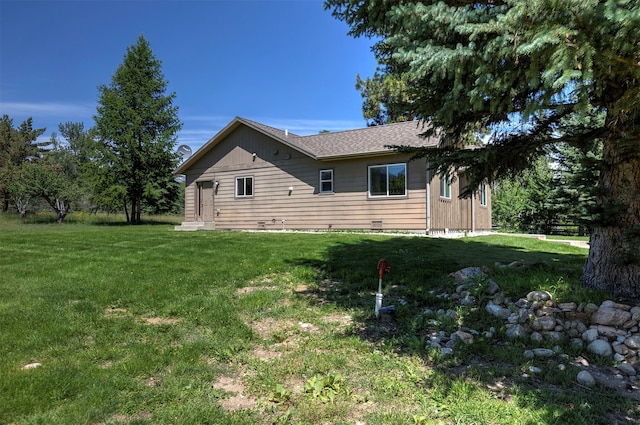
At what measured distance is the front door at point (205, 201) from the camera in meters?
17.8

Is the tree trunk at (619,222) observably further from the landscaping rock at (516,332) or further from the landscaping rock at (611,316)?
the landscaping rock at (516,332)

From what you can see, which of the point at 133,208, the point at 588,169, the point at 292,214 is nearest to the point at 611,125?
the point at 588,169

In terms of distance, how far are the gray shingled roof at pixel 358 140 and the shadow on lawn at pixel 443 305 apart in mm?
5667

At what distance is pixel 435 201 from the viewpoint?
12.8m

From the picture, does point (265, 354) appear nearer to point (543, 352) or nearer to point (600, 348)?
point (543, 352)

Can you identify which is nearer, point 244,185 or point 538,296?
point 538,296

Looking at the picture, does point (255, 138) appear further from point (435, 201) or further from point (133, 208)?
point (133, 208)

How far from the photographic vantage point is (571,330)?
3.39 meters

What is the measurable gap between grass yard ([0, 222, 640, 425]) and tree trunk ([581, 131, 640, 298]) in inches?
13.8

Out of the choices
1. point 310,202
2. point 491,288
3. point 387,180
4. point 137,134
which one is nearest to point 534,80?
point 491,288

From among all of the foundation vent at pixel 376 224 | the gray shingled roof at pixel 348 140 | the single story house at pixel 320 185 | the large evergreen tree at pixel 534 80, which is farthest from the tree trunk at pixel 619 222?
the foundation vent at pixel 376 224

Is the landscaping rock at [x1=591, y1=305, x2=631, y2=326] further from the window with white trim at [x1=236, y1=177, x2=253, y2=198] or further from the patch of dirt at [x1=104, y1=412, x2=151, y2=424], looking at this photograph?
the window with white trim at [x1=236, y1=177, x2=253, y2=198]

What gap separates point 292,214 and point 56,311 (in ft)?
36.5

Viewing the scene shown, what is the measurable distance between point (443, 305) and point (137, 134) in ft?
87.2
